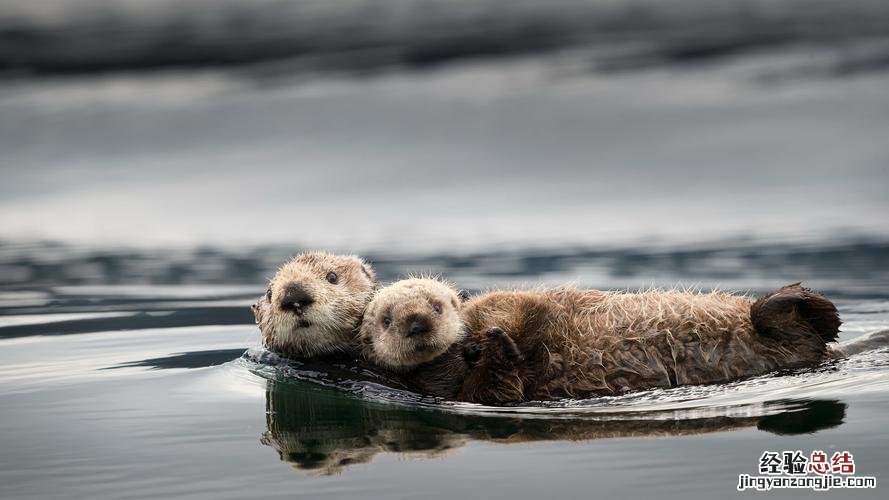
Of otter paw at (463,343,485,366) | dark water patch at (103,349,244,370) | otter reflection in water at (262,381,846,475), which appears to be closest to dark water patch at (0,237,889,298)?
dark water patch at (103,349,244,370)

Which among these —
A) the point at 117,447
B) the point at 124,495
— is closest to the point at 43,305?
the point at 117,447

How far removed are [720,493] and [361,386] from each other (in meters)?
2.48

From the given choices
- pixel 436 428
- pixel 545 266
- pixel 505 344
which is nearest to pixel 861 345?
pixel 505 344

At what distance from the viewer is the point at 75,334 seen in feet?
26.1

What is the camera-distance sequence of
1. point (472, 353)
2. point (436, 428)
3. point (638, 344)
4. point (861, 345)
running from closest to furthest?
point (436, 428) → point (472, 353) → point (638, 344) → point (861, 345)

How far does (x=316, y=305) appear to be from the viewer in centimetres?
582

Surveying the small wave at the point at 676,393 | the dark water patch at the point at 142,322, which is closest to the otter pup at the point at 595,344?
the small wave at the point at 676,393

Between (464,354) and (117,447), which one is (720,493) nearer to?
(464,354)

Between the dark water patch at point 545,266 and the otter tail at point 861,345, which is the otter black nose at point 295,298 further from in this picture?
the dark water patch at point 545,266

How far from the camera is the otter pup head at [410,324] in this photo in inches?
217

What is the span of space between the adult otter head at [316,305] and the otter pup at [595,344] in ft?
0.60

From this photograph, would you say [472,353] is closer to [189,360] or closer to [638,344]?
[638,344]

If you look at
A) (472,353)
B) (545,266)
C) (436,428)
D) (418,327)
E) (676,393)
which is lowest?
(436,428)

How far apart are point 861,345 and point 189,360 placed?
4135mm
